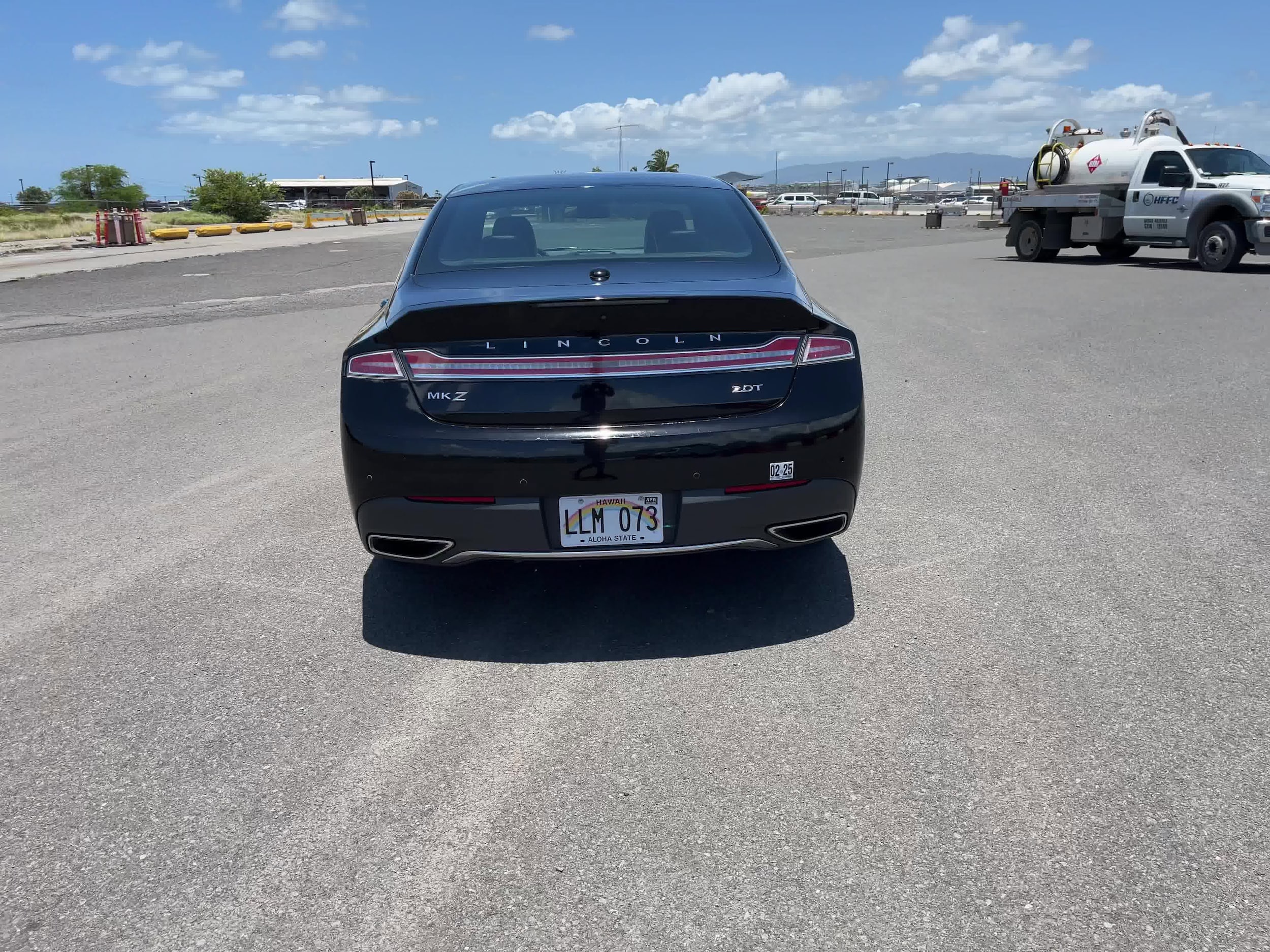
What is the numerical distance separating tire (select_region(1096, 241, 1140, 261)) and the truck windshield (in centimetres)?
233

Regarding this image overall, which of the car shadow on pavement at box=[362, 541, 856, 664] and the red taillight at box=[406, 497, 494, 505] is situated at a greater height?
the red taillight at box=[406, 497, 494, 505]

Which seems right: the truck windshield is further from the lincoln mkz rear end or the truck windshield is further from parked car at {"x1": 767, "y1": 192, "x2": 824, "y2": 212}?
parked car at {"x1": 767, "y1": 192, "x2": 824, "y2": 212}

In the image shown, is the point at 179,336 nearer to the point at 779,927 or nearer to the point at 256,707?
the point at 256,707

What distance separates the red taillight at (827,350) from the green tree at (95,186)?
118m

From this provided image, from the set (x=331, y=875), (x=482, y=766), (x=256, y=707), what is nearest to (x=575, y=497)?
(x=482, y=766)

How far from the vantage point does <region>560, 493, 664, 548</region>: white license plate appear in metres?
3.50

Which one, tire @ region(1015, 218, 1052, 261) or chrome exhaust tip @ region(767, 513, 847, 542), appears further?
tire @ region(1015, 218, 1052, 261)

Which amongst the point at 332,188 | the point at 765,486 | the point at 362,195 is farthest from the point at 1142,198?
the point at 332,188

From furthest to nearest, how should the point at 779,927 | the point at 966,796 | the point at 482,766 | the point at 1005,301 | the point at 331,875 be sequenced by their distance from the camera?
1. the point at 1005,301
2. the point at 482,766
3. the point at 966,796
4. the point at 331,875
5. the point at 779,927

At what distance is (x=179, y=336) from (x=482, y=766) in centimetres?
1024

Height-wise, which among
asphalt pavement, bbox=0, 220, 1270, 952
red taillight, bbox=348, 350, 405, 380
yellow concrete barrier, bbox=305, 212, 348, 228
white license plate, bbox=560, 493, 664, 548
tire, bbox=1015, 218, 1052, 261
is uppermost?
yellow concrete barrier, bbox=305, 212, 348, 228

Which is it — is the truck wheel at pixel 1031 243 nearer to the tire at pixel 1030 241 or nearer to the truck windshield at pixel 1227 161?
the tire at pixel 1030 241

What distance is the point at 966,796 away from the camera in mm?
2783

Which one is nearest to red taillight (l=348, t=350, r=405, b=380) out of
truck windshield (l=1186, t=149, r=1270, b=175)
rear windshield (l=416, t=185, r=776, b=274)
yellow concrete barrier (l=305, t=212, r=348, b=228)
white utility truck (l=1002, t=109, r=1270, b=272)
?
rear windshield (l=416, t=185, r=776, b=274)
